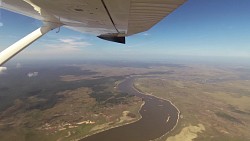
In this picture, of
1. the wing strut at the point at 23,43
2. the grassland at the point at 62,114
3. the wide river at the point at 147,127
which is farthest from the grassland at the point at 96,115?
the wing strut at the point at 23,43

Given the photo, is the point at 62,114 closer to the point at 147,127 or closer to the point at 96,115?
the point at 96,115

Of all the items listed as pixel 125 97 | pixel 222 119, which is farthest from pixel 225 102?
pixel 125 97

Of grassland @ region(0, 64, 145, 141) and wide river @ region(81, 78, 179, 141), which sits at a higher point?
wide river @ region(81, 78, 179, 141)

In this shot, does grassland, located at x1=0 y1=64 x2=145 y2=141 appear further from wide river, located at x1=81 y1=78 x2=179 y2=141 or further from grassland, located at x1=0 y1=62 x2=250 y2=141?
wide river, located at x1=81 y1=78 x2=179 y2=141

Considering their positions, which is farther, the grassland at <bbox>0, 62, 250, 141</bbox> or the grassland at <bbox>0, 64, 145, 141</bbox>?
the grassland at <bbox>0, 62, 250, 141</bbox>

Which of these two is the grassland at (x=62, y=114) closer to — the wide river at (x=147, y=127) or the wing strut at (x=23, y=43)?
the wide river at (x=147, y=127)

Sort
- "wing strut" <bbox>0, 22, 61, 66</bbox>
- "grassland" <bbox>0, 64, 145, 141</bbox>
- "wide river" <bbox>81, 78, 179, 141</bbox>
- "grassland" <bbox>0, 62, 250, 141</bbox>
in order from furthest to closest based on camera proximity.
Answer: "grassland" <bbox>0, 62, 250, 141</bbox> < "grassland" <bbox>0, 64, 145, 141</bbox> < "wide river" <bbox>81, 78, 179, 141</bbox> < "wing strut" <bbox>0, 22, 61, 66</bbox>

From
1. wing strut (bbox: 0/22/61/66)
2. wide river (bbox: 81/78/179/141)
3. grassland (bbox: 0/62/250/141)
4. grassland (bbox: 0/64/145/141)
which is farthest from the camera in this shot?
grassland (bbox: 0/62/250/141)

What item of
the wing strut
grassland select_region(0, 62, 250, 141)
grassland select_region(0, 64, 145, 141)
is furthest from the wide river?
the wing strut

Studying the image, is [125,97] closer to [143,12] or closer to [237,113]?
[237,113]
